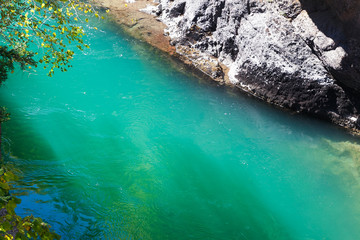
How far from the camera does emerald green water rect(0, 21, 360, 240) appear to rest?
326 inches

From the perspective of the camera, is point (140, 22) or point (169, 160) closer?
point (169, 160)

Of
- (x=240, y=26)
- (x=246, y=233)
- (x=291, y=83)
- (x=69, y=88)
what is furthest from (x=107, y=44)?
(x=246, y=233)

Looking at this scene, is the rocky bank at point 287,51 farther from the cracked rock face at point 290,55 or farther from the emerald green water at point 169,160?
the emerald green water at point 169,160

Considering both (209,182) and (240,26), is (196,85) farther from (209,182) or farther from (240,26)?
(209,182)

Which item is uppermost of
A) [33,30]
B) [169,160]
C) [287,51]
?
[287,51]

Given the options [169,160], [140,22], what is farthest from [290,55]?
[140,22]

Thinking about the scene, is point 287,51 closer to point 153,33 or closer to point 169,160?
point 169,160

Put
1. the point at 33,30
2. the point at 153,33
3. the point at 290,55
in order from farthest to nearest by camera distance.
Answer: the point at 153,33 → the point at 290,55 → the point at 33,30

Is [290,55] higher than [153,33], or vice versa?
[290,55]

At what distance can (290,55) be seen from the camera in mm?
13422

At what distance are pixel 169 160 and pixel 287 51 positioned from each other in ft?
23.9

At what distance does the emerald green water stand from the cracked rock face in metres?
0.87

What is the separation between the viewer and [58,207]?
792cm

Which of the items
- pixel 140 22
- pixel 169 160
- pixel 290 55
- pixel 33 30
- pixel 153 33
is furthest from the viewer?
pixel 140 22
